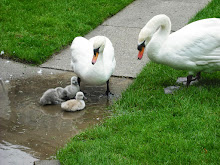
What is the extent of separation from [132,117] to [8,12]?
16.1 ft

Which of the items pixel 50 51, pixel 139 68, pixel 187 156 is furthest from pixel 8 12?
pixel 187 156

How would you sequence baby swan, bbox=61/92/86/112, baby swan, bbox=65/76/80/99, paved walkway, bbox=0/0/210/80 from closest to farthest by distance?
baby swan, bbox=61/92/86/112, baby swan, bbox=65/76/80/99, paved walkway, bbox=0/0/210/80

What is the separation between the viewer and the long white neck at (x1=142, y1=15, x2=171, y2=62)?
5.73 metres

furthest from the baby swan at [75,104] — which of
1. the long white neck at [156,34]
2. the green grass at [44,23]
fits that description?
the green grass at [44,23]

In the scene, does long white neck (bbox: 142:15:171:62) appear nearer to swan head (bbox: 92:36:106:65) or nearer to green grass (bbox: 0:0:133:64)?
swan head (bbox: 92:36:106:65)

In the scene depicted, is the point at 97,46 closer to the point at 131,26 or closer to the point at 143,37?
the point at 143,37

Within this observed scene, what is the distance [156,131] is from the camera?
4.89m

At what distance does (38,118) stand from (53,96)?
1.41ft

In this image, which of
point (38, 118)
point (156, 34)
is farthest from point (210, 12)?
point (38, 118)

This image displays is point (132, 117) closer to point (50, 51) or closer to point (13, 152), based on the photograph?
point (13, 152)

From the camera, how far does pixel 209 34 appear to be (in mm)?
5684

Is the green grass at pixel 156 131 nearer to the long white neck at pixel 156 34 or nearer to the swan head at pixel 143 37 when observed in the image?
the long white neck at pixel 156 34

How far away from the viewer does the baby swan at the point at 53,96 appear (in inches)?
226

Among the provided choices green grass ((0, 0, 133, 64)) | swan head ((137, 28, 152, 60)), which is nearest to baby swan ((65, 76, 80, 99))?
swan head ((137, 28, 152, 60))
